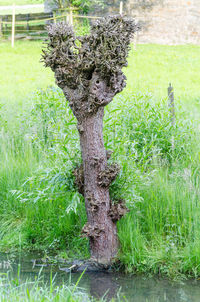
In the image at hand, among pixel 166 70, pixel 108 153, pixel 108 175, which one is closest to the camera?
pixel 108 175

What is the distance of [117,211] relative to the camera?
5.59 metres

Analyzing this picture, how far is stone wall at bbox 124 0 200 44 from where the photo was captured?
27359mm

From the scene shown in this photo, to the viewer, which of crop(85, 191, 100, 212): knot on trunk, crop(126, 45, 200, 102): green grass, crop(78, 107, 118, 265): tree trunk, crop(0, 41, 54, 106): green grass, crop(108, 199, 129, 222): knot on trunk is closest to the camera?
crop(78, 107, 118, 265): tree trunk

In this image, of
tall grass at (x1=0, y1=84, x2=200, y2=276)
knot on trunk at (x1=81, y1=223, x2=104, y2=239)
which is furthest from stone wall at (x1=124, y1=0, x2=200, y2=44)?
knot on trunk at (x1=81, y1=223, x2=104, y2=239)

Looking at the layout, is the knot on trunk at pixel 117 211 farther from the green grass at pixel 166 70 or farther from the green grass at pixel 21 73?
the green grass at pixel 166 70

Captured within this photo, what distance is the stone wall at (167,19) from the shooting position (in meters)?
27.4

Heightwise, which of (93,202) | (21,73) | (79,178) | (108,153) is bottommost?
(93,202)

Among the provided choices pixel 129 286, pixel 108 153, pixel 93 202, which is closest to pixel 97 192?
pixel 93 202

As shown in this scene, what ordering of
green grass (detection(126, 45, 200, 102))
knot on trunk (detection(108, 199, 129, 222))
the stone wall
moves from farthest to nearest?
the stone wall
green grass (detection(126, 45, 200, 102))
knot on trunk (detection(108, 199, 129, 222))

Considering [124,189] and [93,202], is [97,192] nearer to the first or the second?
[93,202]

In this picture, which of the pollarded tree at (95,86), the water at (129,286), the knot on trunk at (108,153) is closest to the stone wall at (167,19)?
the knot on trunk at (108,153)

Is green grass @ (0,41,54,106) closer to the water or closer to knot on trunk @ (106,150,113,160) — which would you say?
knot on trunk @ (106,150,113,160)

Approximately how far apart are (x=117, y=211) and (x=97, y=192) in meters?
0.35

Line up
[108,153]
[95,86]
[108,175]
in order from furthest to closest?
[108,153], [108,175], [95,86]
